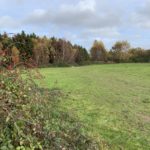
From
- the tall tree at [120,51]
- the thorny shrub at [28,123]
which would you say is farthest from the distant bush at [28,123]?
the tall tree at [120,51]

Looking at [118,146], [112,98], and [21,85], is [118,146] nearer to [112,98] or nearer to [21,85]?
[21,85]

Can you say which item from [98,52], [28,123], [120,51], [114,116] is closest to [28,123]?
[28,123]

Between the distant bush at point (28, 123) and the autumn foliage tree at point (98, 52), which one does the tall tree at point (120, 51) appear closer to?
the autumn foliage tree at point (98, 52)

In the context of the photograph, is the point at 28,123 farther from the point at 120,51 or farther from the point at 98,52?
the point at 120,51

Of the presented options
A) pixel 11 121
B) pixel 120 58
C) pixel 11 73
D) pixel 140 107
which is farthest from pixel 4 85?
pixel 120 58

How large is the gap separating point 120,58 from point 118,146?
64.8 m

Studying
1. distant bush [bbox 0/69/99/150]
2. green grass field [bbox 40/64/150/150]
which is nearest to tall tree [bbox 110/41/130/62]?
green grass field [bbox 40/64/150/150]

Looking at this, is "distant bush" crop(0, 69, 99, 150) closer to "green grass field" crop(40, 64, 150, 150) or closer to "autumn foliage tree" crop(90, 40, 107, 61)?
"green grass field" crop(40, 64, 150, 150)

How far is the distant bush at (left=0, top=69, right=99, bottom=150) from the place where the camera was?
5.04 meters

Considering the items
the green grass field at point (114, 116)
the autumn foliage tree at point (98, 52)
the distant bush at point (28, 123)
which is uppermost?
the autumn foliage tree at point (98, 52)

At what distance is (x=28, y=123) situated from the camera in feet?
17.4

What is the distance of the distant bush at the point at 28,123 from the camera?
5039mm

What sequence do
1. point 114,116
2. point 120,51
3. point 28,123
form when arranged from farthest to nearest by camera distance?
point 120,51 → point 114,116 → point 28,123

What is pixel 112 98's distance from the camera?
13.0m
